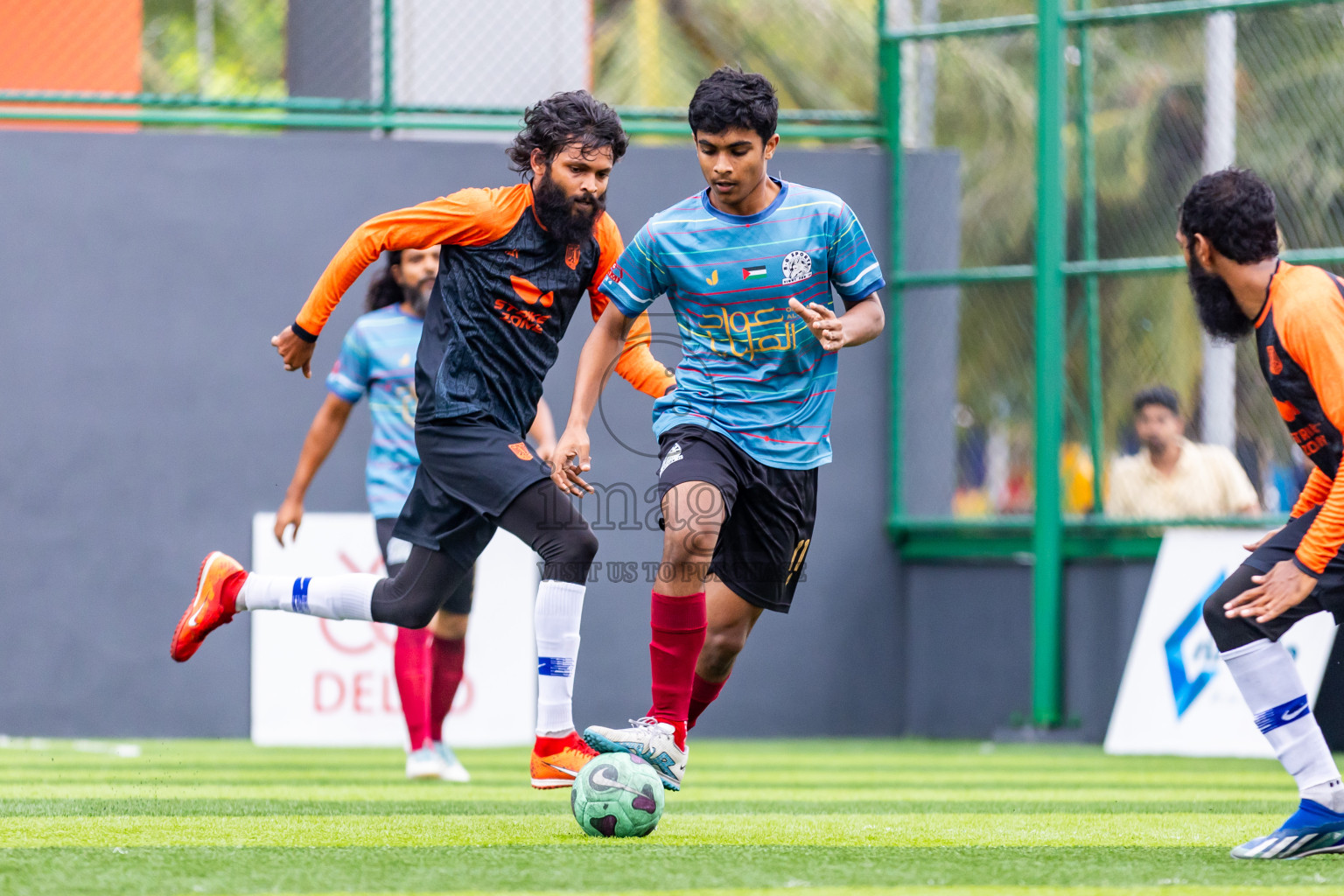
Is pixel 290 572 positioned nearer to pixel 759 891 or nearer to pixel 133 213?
pixel 133 213

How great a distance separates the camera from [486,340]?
5648mm

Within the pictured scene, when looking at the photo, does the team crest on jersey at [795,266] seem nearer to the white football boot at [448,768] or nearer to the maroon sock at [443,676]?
the maroon sock at [443,676]

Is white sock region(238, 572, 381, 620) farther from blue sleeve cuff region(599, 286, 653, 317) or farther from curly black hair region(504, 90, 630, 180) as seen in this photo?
curly black hair region(504, 90, 630, 180)

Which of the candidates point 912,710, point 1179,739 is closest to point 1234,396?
point 1179,739

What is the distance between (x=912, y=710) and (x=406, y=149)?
474cm

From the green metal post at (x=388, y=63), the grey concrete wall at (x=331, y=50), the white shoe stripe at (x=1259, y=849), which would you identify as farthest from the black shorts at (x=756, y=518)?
the grey concrete wall at (x=331, y=50)

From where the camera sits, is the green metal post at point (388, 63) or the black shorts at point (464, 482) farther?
the green metal post at point (388, 63)

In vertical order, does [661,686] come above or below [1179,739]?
above

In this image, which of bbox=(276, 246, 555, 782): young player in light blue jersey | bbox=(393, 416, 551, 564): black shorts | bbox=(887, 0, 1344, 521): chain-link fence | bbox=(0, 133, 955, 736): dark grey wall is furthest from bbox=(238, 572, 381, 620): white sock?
bbox=(887, 0, 1344, 521): chain-link fence

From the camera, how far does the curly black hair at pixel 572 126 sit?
5.57 metres

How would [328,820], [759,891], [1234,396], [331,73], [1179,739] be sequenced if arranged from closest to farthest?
1. [759,891]
2. [328,820]
3. [1179,739]
4. [1234,396]
5. [331,73]

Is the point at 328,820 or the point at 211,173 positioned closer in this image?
the point at 328,820

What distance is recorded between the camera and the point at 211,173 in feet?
33.9

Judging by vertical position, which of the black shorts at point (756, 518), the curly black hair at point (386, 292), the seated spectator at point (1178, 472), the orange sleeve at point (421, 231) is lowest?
the black shorts at point (756, 518)
